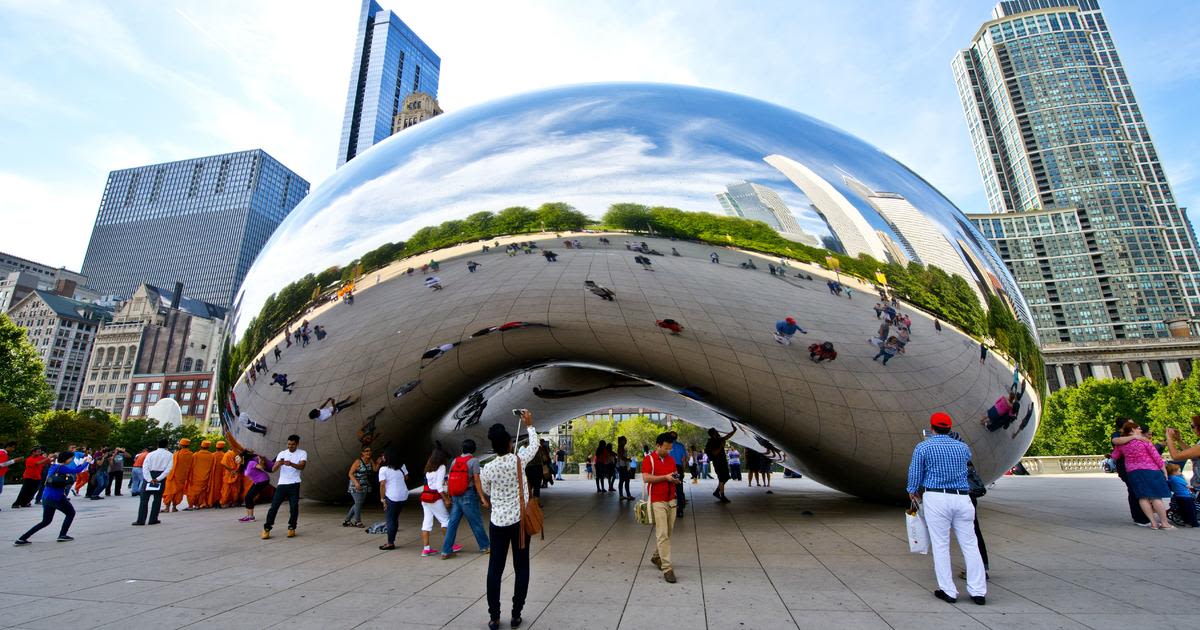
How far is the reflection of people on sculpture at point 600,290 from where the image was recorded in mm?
5570

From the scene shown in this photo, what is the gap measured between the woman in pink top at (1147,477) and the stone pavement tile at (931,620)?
530cm

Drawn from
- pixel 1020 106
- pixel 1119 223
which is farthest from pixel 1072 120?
pixel 1119 223

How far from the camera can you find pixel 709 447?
10570 mm

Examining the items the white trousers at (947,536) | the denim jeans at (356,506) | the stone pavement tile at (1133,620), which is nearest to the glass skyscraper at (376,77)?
the denim jeans at (356,506)

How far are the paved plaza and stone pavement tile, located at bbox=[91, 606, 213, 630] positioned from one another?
2 centimetres

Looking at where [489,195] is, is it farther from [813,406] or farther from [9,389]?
[9,389]

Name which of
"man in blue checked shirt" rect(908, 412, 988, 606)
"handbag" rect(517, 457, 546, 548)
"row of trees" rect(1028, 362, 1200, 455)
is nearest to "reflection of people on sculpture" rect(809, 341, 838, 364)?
"man in blue checked shirt" rect(908, 412, 988, 606)

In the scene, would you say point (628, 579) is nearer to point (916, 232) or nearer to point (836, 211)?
point (836, 211)

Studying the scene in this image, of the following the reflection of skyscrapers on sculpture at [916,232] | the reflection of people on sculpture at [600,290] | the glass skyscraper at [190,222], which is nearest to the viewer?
the reflection of people on sculpture at [600,290]

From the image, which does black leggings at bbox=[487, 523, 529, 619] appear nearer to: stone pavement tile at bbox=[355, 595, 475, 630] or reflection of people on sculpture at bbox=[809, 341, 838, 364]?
stone pavement tile at bbox=[355, 595, 475, 630]

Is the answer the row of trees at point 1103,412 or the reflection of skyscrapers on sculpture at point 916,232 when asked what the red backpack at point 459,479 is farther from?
the row of trees at point 1103,412

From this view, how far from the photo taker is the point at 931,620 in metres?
3.60

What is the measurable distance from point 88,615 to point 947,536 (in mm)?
6162

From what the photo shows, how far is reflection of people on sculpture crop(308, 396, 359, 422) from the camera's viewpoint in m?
6.73
